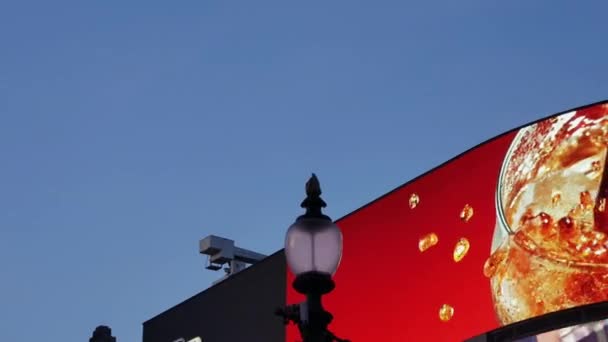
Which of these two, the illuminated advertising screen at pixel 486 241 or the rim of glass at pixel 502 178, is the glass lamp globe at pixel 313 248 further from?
the rim of glass at pixel 502 178

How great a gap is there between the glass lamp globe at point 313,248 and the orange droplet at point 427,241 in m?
12.9

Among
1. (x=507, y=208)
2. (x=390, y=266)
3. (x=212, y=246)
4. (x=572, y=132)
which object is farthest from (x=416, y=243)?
(x=212, y=246)

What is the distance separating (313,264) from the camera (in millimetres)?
7832

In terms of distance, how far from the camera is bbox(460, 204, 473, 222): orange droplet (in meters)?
20.0

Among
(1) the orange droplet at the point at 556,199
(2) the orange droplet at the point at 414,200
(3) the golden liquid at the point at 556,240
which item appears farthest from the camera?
(2) the orange droplet at the point at 414,200

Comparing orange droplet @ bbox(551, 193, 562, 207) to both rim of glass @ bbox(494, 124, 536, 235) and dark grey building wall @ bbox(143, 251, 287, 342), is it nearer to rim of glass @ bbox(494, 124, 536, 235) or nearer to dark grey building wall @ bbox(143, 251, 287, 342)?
rim of glass @ bbox(494, 124, 536, 235)

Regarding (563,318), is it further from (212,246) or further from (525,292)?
(212,246)

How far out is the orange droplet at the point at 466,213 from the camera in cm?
2003

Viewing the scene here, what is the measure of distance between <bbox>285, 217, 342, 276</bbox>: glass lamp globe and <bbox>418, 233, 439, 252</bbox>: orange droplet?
42.3 ft

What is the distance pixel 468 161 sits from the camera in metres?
20.6

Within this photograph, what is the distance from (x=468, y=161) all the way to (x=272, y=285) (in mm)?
6571

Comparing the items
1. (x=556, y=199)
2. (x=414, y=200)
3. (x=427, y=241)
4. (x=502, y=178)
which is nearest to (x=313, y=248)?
(x=556, y=199)

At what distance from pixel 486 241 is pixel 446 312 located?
5.33ft

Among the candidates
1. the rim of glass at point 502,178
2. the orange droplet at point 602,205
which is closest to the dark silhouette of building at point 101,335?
the rim of glass at point 502,178
